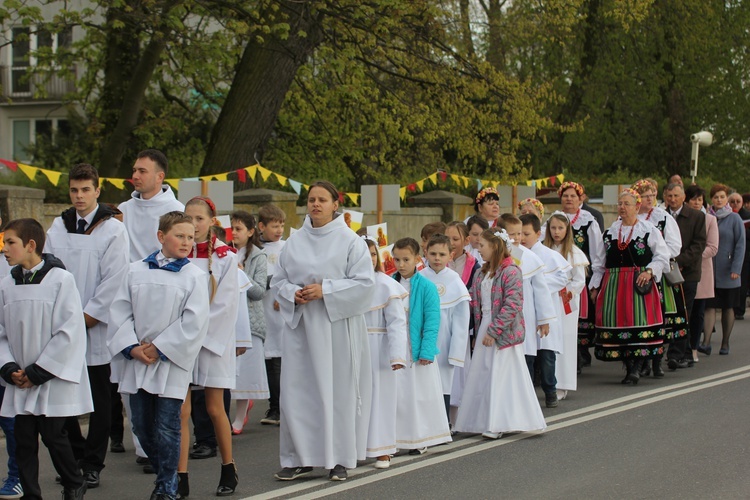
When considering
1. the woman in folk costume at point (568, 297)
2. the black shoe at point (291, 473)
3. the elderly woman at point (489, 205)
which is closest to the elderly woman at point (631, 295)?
the woman in folk costume at point (568, 297)

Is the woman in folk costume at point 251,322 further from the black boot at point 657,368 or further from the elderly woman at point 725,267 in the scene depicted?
the elderly woman at point 725,267

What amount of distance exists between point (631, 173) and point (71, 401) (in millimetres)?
34106

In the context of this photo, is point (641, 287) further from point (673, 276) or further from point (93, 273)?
point (93, 273)

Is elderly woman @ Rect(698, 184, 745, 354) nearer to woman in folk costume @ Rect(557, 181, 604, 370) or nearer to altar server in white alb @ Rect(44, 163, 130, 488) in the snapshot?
woman in folk costume @ Rect(557, 181, 604, 370)

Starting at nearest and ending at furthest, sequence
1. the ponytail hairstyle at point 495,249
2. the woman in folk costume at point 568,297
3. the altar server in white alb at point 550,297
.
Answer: the ponytail hairstyle at point 495,249
the altar server in white alb at point 550,297
the woman in folk costume at point 568,297

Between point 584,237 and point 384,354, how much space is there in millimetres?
4964

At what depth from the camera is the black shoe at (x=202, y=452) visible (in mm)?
8438

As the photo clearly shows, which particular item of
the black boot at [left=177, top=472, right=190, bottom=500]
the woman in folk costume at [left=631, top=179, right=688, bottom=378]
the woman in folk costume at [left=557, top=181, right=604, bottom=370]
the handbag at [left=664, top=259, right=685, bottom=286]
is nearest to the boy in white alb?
the black boot at [left=177, top=472, right=190, bottom=500]

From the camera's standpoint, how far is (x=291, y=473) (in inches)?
301

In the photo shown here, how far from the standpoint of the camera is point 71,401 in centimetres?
665

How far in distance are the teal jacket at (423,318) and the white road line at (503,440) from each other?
28.1 inches

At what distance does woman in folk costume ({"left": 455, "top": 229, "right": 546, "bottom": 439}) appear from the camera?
29.9 ft

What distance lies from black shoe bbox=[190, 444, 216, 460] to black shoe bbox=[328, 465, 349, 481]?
121cm

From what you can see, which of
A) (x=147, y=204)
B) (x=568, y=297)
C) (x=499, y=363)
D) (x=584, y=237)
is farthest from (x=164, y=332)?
(x=584, y=237)
